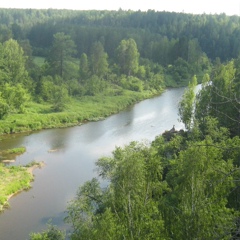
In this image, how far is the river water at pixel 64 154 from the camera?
24312 mm

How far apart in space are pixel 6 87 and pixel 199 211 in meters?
38.5

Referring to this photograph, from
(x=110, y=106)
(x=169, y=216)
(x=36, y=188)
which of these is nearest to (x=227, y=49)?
(x=110, y=106)

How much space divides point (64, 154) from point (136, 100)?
89.5 feet

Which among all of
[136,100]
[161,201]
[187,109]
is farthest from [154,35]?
[161,201]

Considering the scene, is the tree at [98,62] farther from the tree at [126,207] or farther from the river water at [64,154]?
the tree at [126,207]

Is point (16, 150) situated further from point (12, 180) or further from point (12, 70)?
point (12, 70)

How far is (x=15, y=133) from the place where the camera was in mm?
42031

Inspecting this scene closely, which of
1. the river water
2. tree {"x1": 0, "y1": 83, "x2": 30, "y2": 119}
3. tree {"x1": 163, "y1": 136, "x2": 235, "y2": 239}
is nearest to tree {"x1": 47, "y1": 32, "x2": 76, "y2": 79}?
the river water

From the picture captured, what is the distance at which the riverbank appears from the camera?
Answer: 26.8 m

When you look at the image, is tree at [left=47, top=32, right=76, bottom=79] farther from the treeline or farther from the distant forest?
the treeline

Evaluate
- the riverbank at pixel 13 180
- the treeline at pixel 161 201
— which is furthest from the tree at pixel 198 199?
the riverbank at pixel 13 180

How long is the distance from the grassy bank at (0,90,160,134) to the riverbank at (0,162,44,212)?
11.0 metres

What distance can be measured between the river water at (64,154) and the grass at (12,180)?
615mm

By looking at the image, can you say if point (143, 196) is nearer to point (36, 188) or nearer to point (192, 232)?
point (192, 232)
